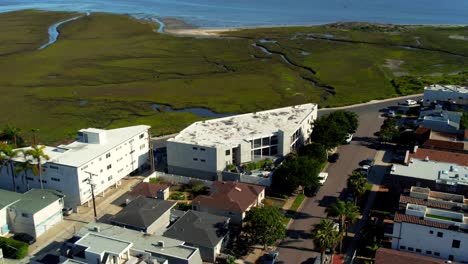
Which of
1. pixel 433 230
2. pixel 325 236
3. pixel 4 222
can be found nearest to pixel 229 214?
pixel 325 236

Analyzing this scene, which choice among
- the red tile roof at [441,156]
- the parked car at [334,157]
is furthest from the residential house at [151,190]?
the red tile roof at [441,156]

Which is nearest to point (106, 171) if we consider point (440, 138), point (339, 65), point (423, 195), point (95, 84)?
point (423, 195)

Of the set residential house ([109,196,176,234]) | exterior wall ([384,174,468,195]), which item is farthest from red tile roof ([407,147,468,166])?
residential house ([109,196,176,234])

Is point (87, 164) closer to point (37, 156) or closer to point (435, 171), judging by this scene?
point (37, 156)

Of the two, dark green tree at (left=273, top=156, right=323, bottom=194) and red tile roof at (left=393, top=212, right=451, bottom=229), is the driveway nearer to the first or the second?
dark green tree at (left=273, top=156, right=323, bottom=194)

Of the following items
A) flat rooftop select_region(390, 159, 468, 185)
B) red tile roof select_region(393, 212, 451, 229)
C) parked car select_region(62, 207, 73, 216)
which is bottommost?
parked car select_region(62, 207, 73, 216)

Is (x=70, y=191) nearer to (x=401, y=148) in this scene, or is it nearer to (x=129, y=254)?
(x=129, y=254)

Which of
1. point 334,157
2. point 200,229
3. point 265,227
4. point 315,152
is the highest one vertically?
point 315,152
